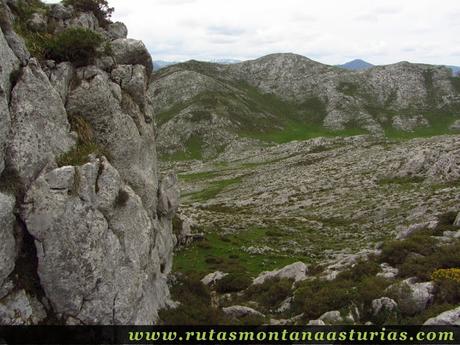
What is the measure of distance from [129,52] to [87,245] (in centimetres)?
1615

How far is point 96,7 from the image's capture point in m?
34.6

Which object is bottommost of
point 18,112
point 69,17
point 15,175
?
point 15,175

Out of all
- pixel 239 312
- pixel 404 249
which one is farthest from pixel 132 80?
pixel 404 249

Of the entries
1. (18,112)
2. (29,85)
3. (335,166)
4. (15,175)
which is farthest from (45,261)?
(335,166)

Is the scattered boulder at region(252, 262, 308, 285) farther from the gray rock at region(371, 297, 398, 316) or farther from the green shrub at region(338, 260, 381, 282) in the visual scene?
the gray rock at region(371, 297, 398, 316)

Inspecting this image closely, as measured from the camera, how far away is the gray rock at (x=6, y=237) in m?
18.3

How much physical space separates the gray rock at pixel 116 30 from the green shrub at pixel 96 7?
548mm

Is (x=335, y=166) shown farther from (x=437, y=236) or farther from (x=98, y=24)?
(x=98, y=24)

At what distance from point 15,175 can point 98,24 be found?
1972cm

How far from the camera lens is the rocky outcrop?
1938 centimetres

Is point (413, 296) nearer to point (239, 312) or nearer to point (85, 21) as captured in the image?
point (239, 312)

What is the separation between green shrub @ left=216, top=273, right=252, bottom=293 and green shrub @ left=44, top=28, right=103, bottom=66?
20588mm

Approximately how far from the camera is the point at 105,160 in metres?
23.0

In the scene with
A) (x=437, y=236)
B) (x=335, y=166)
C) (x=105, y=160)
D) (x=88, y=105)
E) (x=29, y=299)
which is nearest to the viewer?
(x=29, y=299)
